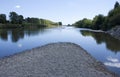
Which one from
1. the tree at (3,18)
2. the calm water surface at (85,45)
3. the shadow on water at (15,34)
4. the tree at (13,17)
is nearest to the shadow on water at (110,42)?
the calm water surface at (85,45)

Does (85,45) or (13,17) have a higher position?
(13,17)

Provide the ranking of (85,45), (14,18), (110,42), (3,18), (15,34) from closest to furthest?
1. (85,45)
2. (110,42)
3. (15,34)
4. (3,18)
5. (14,18)

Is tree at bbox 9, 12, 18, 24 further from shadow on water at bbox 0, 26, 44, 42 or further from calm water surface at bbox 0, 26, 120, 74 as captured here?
calm water surface at bbox 0, 26, 120, 74


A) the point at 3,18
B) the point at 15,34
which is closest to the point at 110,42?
A: the point at 15,34

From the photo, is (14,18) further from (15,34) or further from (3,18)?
(15,34)

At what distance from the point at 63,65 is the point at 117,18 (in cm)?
8925

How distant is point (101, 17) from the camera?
136625 mm

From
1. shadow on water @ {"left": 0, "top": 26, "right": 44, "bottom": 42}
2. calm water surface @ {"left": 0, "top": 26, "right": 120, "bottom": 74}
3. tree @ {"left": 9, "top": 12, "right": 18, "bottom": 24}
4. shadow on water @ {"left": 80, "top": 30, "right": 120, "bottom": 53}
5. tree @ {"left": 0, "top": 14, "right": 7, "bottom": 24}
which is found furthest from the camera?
tree @ {"left": 9, "top": 12, "right": 18, "bottom": 24}

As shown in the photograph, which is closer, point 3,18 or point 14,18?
point 3,18

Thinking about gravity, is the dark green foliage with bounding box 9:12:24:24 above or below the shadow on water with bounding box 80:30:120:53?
above

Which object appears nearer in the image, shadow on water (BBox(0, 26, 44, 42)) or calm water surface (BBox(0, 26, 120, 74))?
calm water surface (BBox(0, 26, 120, 74))

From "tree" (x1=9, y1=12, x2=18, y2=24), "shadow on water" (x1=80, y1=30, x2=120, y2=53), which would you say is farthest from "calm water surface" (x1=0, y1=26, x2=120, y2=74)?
"tree" (x1=9, y1=12, x2=18, y2=24)

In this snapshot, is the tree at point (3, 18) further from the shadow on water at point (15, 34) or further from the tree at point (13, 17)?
the shadow on water at point (15, 34)

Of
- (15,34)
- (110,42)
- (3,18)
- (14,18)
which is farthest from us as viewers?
(14,18)
